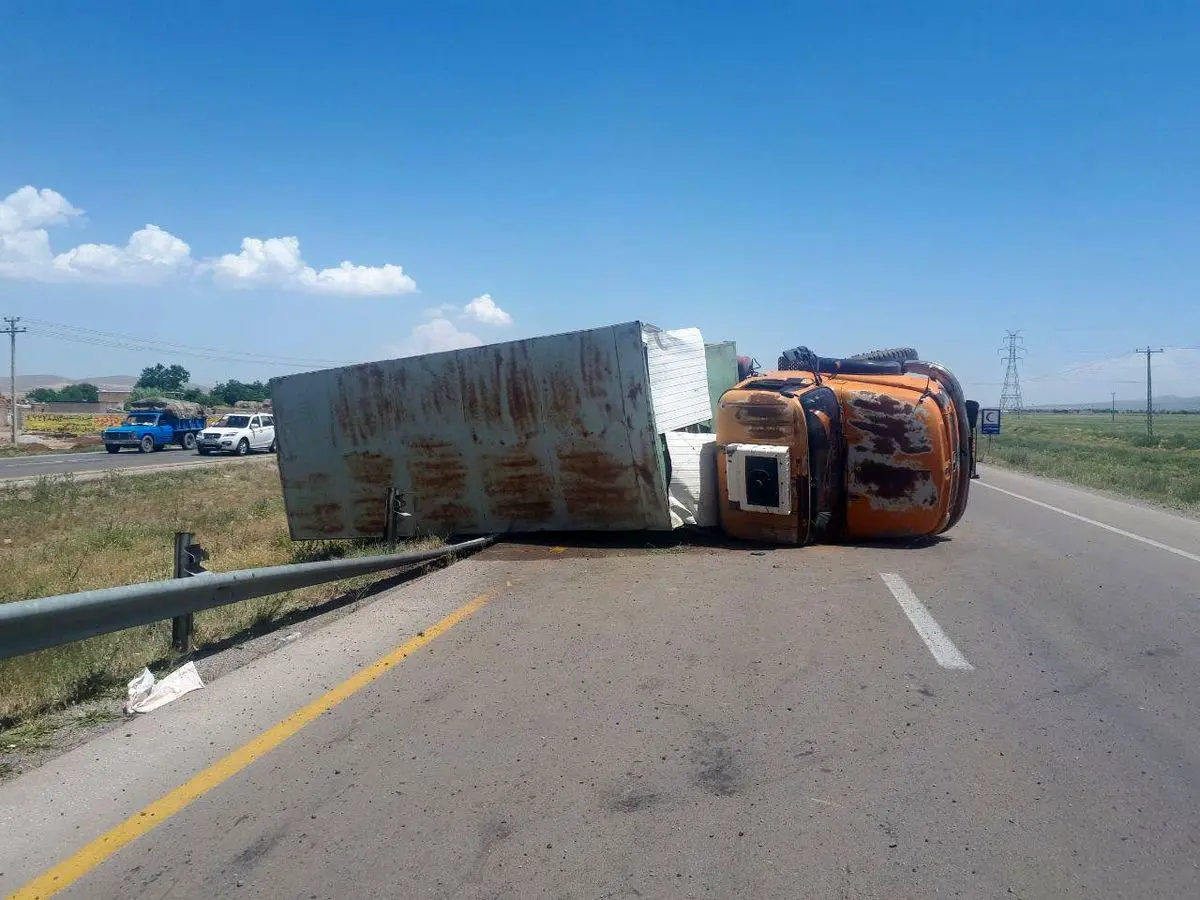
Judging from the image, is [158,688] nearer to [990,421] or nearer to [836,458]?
[836,458]

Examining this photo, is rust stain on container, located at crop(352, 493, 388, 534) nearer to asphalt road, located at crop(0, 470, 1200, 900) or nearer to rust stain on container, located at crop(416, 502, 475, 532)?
rust stain on container, located at crop(416, 502, 475, 532)

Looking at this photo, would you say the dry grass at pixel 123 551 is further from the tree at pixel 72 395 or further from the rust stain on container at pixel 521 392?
the tree at pixel 72 395

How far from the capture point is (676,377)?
412 inches

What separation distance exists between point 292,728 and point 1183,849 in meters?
4.03

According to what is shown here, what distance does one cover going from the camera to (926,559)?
923 cm

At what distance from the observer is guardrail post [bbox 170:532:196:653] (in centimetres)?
564

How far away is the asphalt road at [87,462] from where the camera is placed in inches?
1206

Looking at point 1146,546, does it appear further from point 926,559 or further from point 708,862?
point 708,862

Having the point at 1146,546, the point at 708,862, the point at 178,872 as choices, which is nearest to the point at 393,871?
the point at 178,872

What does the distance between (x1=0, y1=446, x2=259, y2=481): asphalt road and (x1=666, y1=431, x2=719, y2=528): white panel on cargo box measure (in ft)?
81.3

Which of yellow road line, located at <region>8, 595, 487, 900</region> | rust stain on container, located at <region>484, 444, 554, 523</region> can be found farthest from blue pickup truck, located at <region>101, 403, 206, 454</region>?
yellow road line, located at <region>8, 595, 487, 900</region>

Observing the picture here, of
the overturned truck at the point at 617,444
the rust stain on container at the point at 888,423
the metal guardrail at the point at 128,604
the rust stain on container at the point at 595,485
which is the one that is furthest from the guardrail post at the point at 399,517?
the rust stain on container at the point at 888,423

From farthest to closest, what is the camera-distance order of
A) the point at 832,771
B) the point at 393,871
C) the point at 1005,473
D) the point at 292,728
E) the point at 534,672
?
the point at 1005,473, the point at 534,672, the point at 292,728, the point at 832,771, the point at 393,871

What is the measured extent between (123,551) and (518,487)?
668cm
